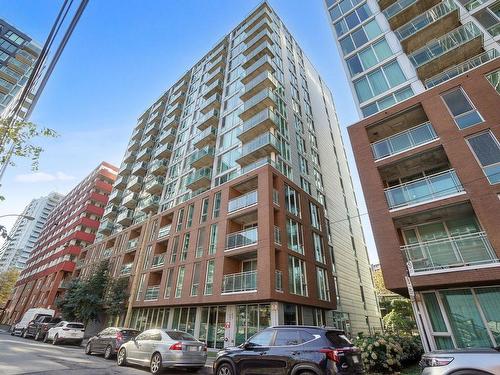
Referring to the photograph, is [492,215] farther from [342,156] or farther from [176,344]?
[342,156]

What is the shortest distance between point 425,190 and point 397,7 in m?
15.2

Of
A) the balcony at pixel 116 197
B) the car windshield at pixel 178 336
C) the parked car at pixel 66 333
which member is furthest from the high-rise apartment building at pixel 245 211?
the car windshield at pixel 178 336

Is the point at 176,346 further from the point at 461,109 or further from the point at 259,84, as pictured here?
the point at 259,84

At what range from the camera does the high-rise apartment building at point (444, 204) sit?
10.9 metres

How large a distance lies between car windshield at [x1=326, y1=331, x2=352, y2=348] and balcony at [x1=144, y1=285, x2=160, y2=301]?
2089cm

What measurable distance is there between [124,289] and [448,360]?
29329 mm

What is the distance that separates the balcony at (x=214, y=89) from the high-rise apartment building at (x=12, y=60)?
31.9 m

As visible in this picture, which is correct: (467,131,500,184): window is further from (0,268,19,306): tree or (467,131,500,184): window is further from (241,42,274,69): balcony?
(0,268,19,306): tree

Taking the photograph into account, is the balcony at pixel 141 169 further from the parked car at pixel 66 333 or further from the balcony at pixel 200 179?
the parked car at pixel 66 333

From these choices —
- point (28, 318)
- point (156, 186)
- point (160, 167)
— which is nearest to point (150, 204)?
point (156, 186)

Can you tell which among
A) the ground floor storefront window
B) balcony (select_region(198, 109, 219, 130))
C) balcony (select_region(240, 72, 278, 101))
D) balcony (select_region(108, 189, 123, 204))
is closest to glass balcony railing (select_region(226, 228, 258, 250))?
the ground floor storefront window

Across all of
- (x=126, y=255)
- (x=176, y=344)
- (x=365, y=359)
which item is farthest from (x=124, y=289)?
(x=365, y=359)

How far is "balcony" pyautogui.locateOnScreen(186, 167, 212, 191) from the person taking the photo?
27.8 m

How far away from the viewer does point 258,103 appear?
26.6m
